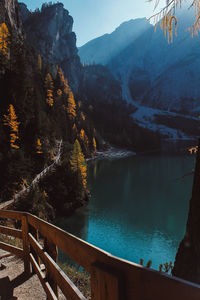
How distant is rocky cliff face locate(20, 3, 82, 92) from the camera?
119750 millimetres

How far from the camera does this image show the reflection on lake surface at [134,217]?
878 inches

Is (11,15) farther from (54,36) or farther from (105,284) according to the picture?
(54,36)

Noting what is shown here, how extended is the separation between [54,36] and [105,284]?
152 metres

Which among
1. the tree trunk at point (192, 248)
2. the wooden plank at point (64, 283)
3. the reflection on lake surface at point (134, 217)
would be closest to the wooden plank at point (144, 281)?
the wooden plank at point (64, 283)

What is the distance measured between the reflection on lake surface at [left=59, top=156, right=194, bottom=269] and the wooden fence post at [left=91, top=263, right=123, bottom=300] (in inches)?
422

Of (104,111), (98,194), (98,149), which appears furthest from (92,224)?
(104,111)

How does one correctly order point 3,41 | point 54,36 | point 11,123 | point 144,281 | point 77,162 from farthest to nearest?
point 54,36 → point 3,41 → point 77,162 → point 11,123 → point 144,281

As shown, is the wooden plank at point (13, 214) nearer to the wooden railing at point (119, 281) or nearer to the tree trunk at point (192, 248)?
the wooden railing at point (119, 281)

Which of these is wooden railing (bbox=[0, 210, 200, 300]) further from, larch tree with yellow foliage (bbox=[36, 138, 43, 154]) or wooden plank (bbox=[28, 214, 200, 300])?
larch tree with yellow foliage (bbox=[36, 138, 43, 154])

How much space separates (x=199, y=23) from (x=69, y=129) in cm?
6605

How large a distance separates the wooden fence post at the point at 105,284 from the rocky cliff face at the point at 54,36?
399 ft

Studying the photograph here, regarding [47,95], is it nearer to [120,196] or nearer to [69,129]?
[69,129]

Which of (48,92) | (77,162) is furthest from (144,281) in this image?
(48,92)

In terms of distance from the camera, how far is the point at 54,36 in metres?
131
